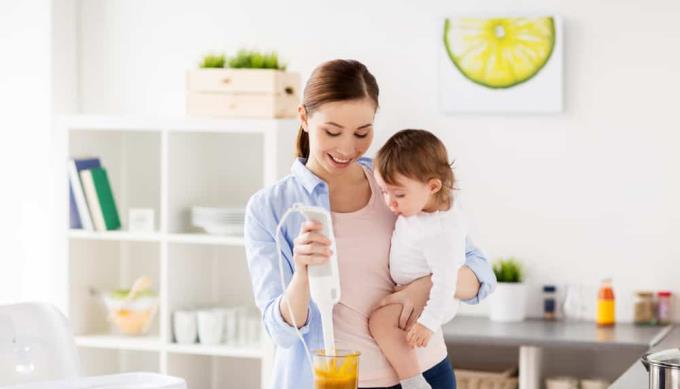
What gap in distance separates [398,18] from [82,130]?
1269 millimetres

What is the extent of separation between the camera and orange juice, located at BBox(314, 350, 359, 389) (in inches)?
72.5

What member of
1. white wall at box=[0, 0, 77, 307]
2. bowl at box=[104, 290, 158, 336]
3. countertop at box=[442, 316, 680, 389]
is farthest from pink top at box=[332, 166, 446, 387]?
white wall at box=[0, 0, 77, 307]

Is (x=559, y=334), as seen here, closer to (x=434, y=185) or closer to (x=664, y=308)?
(x=664, y=308)

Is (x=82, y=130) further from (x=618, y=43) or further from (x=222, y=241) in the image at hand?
(x=618, y=43)

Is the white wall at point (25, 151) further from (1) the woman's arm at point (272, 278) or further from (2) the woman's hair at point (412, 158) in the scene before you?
(2) the woman's hair at point (412, 158)

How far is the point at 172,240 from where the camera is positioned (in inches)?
170

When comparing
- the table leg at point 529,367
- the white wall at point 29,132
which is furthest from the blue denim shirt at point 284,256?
the white wall at point 29,132

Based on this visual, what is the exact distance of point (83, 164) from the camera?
4.44 meters

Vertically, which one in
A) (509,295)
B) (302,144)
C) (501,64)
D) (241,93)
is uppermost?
(501,64)

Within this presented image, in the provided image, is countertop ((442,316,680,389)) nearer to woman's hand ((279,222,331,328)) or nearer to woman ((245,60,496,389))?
woman ((245,60,496,389))

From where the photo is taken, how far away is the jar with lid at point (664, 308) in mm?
4102

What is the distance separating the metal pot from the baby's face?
0.52 meters

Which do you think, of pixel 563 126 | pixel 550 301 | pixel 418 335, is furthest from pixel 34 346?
pixel 563 126

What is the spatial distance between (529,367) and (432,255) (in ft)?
6.27
